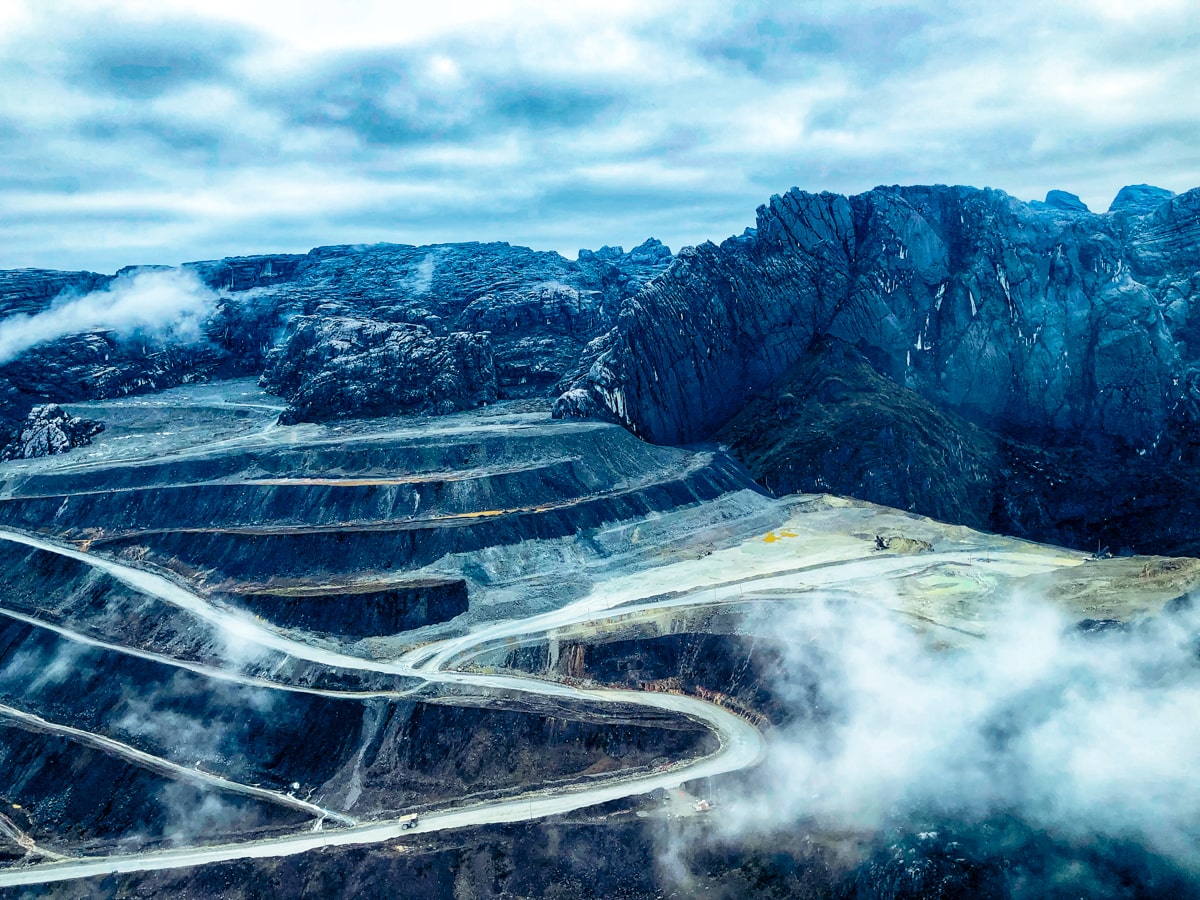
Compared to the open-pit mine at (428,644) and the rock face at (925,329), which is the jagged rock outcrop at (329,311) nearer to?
the rock face at (925,329)

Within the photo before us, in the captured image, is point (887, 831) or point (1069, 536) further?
point (1069, 536)

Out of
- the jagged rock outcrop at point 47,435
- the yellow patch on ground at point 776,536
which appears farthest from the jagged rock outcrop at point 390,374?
the yellow patch on ground at point 776,536

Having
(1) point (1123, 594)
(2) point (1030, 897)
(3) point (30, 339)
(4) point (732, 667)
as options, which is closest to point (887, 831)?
(2) point (1030, 897)

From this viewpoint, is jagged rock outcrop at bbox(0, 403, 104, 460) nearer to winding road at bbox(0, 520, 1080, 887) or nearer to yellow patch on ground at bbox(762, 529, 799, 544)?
winding road at bbox(0, 520, 1080, 887)

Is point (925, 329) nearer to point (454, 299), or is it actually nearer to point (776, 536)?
point (776, 536)

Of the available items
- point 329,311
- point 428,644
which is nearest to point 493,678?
point 428,644

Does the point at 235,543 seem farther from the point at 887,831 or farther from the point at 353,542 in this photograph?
the point at 887,831
